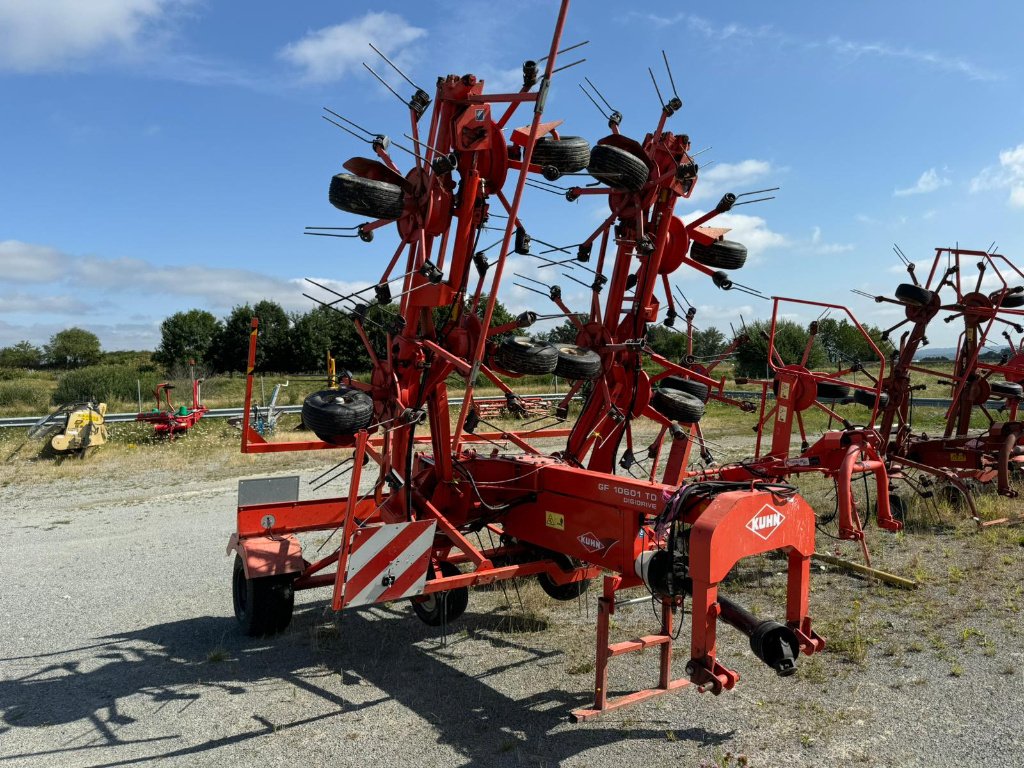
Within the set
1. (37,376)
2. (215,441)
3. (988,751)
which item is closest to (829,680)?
(988,751)

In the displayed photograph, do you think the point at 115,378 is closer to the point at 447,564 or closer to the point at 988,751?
the point at 447,564

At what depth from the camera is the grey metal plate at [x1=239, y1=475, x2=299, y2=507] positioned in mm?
7395

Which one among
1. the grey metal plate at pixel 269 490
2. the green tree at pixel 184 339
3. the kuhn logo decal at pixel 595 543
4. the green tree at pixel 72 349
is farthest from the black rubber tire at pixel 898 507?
the green tree at pixel 72 349

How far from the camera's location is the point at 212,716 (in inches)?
205

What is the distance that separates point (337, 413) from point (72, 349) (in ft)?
282

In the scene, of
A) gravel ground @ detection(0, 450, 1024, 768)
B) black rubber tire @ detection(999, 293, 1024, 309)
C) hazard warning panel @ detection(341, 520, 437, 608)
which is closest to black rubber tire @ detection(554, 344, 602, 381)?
hazard warning panel @ detection(341, 520, 437, 608)

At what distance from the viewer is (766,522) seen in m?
4.54

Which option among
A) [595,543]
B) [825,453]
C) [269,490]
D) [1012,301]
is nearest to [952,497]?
[1012,301]

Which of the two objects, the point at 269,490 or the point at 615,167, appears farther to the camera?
the point at 269,490

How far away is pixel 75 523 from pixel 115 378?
30.0 meters

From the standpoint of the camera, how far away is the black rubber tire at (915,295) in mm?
11367

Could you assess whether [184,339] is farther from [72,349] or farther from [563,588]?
[563,588]

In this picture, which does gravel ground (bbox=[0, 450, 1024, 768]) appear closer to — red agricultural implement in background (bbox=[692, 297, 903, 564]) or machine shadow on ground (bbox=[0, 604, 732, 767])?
machine shadow on ground (bbox=[0, 604, 732, 767])

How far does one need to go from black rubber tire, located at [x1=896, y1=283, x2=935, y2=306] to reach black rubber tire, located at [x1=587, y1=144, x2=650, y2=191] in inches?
255
